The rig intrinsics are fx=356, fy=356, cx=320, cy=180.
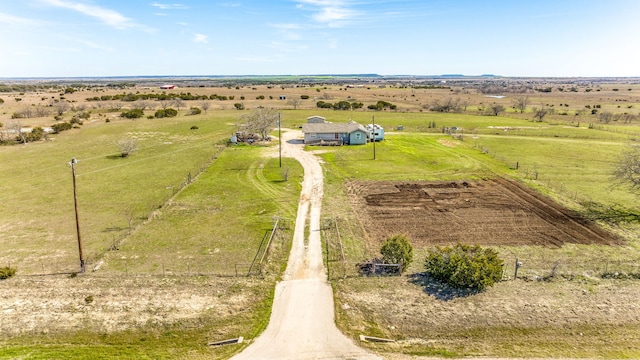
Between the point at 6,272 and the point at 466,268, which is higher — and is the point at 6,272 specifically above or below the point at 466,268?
below

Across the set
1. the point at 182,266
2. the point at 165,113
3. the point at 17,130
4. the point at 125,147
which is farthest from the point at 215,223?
the point at 165,113

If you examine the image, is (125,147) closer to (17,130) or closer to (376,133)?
(17,130)

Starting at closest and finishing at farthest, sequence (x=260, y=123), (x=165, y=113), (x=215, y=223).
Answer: (x=215, y=223), (x=260, y=123), (x=165, y=113)

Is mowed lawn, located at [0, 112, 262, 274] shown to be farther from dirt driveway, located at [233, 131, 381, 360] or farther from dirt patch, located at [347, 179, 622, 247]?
dirt patch, located at [347, 179, 622, 247]

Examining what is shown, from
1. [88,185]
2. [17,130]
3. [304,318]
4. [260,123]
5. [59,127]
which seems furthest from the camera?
[59,127]

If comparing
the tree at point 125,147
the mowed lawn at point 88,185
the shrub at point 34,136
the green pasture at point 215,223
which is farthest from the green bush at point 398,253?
the shrub at point 34,136

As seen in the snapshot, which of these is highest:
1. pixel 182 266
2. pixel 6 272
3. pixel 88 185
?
pixel 88 185

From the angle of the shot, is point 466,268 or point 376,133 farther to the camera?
point 376,133

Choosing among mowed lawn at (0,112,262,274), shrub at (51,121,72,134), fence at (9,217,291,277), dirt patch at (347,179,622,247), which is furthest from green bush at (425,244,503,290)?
shrub at (51,121,72,134)
